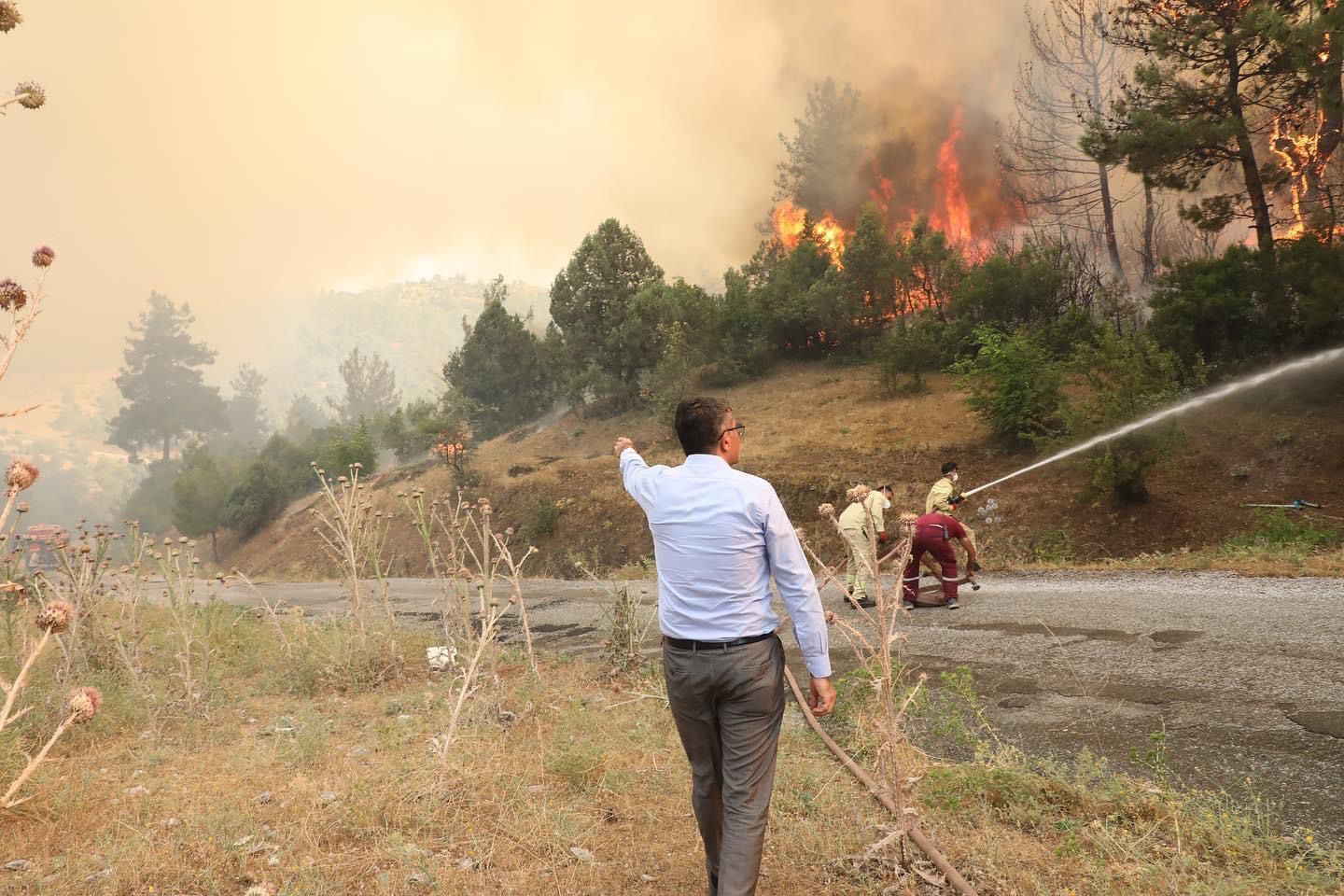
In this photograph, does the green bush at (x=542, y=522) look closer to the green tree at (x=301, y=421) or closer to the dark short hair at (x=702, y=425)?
the dark short hair at (x=702, y=425)

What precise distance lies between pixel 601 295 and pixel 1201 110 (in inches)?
1248

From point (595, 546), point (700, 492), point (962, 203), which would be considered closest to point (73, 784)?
point (700, 492)

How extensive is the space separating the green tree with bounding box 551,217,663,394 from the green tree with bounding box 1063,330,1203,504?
31.1m

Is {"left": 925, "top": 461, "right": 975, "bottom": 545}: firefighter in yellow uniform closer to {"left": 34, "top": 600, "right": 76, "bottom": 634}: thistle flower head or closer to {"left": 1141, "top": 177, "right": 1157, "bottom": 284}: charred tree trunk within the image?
{"left": 34, "top": 600, "right": 76, "bottom": 634}: thistle flower head

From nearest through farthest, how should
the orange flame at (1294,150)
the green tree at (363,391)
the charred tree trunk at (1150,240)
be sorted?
the orange flame at (1294,150)
the charred tree trunk at (1150,240)
the green tree at (363,391)

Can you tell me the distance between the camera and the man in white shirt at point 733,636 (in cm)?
315

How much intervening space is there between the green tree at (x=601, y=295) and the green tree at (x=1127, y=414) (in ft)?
102

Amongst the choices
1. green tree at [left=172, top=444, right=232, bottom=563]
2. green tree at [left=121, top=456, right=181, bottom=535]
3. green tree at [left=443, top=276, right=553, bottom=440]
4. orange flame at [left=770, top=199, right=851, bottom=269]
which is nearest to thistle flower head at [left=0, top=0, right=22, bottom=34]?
orange flame at [left=770, top=199, right=851, bottom=269]

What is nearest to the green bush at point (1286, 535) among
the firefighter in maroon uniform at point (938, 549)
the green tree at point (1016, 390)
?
the firefighter in maroon uniform at point (938, 549)

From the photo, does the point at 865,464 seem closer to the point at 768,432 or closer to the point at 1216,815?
the point at 768,432

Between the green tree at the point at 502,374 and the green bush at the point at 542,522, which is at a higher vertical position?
the green tree at the point at 502,374

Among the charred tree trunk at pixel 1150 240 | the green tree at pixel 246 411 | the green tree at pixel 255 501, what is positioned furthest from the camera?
the green tree at pixel 246 411

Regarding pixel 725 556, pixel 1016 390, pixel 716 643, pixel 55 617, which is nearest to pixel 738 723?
pixel 716 643

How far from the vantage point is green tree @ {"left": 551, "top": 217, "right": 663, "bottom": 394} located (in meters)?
45.7
